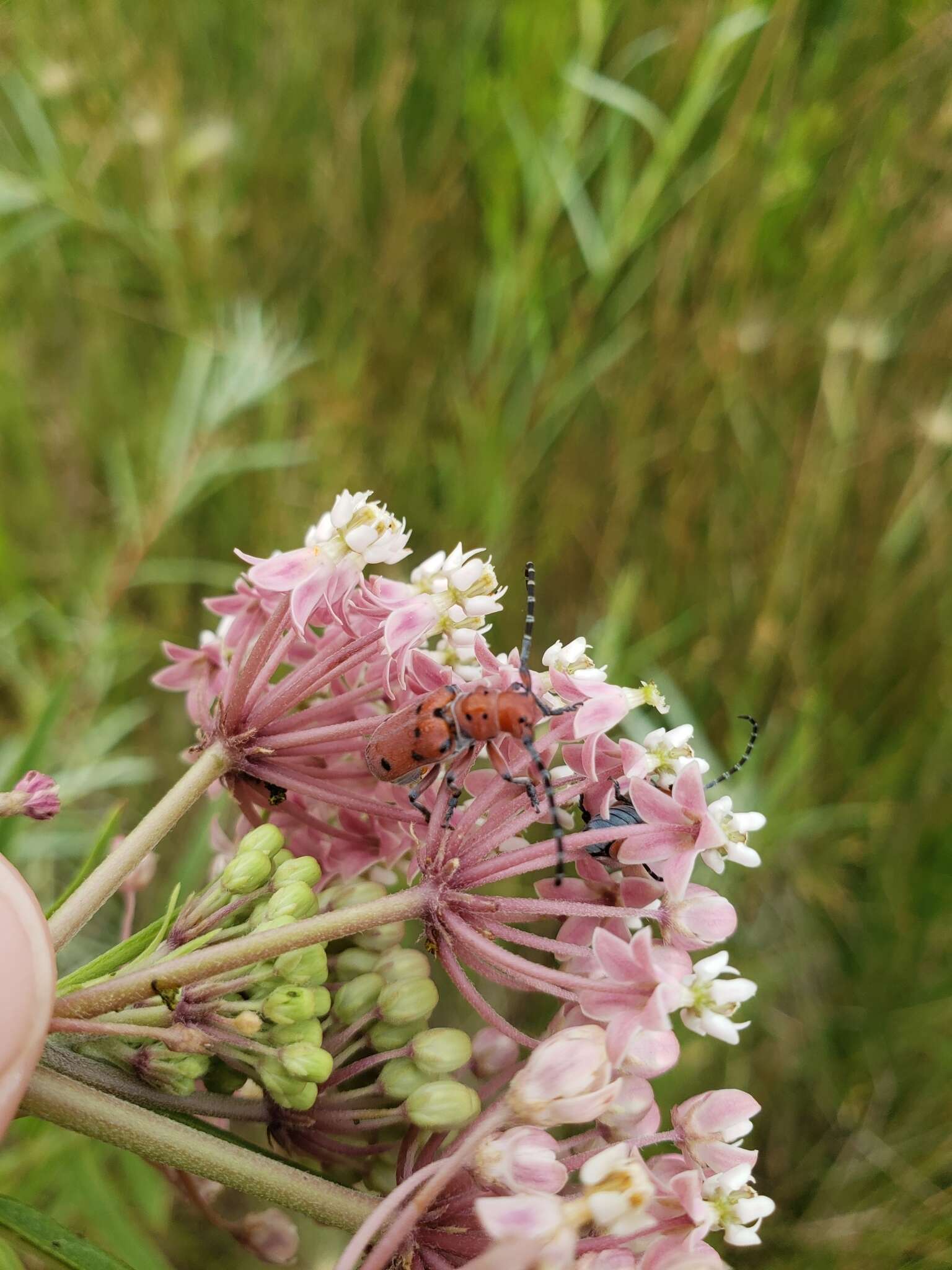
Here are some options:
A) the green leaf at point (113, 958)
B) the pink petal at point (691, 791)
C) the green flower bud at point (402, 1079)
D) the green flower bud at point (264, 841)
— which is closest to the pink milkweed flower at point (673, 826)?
the pink petal at point (691, 791)

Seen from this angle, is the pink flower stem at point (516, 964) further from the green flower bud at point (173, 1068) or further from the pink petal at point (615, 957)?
the green flower bud at point (173, 1068)

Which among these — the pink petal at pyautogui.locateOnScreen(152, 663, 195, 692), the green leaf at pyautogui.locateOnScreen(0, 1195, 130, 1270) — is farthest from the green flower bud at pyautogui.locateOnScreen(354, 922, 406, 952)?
the pink petal at pyautogui.locateOnScreen(152, 663, 195, 692)

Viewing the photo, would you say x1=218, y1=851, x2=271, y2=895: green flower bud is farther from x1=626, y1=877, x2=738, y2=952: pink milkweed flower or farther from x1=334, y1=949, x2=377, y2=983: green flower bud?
x1=626, y1=877, x2=738, y2=952: pink milkweed flower

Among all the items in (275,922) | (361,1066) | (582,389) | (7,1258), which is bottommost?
(7,1258)

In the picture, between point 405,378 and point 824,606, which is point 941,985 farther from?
point 405,378

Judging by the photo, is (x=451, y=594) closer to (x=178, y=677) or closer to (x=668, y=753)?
(x=668, y=753)

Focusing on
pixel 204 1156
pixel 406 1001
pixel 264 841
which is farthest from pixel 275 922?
pixel 204 1156

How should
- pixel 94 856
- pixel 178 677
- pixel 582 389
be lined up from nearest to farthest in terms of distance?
pixel 94 856 → pixel 178 677 → pixel 582 389

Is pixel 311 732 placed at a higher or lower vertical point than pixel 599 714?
lower
